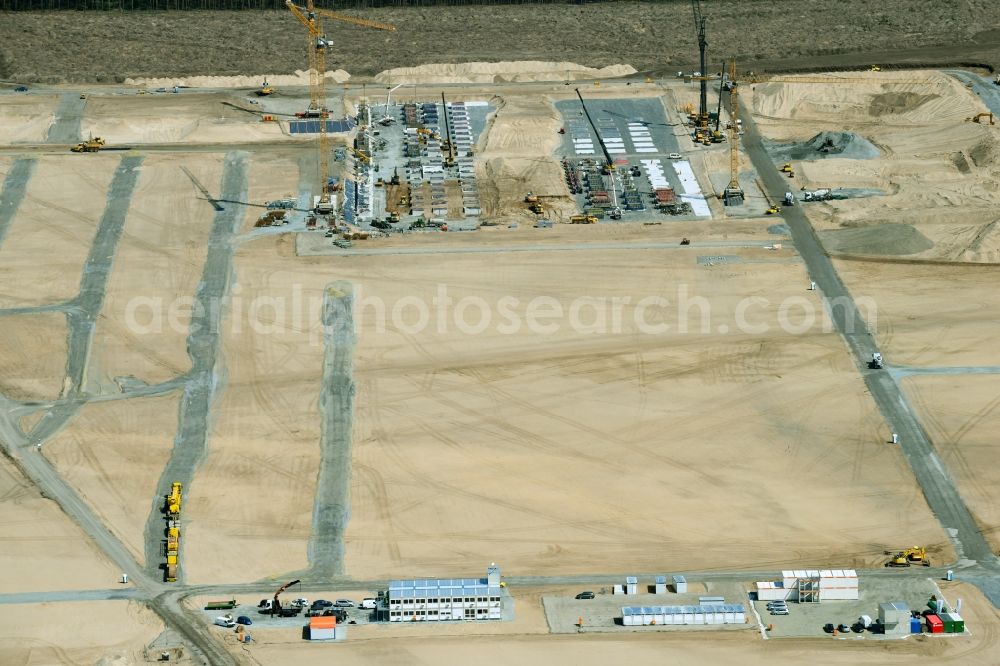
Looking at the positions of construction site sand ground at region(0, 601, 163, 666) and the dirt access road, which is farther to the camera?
the dirt access road

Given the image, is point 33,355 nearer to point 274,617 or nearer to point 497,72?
point 274,617

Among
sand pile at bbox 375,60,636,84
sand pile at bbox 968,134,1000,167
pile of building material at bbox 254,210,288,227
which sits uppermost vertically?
sand pile at bbox 375,60,636,84

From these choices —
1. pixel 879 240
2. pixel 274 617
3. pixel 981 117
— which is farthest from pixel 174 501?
pixel 981 117

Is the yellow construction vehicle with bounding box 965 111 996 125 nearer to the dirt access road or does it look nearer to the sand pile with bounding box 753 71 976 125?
the sand pile with bounding box 753 71 976 125

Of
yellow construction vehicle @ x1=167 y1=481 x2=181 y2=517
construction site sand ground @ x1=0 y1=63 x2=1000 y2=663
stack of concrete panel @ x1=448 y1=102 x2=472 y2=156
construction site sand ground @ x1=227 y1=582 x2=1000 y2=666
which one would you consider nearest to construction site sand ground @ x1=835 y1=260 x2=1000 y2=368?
construction site sand ground @ x1=0 y1=63 x2=1000 y2=663

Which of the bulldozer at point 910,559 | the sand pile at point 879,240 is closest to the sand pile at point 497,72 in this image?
the sand pile at point 879,240

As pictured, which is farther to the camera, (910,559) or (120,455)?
(120,455)

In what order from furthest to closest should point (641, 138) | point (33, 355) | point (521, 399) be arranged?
point (641, 138), point (33, 355), point (521, 399)
